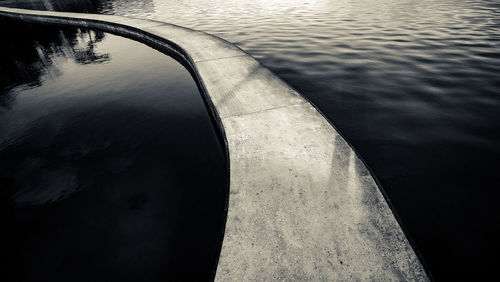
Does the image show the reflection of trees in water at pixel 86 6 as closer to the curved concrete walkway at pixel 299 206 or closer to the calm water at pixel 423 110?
the calm water at pixel 423 110

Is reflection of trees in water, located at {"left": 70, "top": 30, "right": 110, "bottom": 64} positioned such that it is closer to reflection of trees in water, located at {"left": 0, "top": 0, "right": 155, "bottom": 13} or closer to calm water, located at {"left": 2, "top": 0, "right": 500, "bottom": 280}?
calm water, located at {"left": 2, "top": 0, "right": 500, "bottom": 280}

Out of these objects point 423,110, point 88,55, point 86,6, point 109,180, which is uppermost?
point 86,6

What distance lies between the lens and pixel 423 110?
367 cm

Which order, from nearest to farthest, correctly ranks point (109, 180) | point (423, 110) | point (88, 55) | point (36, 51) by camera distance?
point (109, 180) → point (423, 110) → point (88, 55) → point (36, 51)

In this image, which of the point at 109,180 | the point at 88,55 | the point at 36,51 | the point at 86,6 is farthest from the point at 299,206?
the point at 86,6

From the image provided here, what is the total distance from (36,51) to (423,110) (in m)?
12.2

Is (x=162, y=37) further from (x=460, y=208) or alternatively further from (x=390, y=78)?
(x=460, y=208)

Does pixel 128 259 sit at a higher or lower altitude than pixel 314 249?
lower

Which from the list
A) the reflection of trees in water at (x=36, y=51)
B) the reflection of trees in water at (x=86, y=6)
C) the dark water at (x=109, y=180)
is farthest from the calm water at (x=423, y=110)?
the reflection of trees in water at (x=86, y=6)

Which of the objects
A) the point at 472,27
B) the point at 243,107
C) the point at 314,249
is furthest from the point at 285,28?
the point at 314,249

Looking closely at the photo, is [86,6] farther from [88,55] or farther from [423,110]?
[423,110]

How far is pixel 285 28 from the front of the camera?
944 centimetres

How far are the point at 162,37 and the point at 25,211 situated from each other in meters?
6.53

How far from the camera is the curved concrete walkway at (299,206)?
59.5 inches
